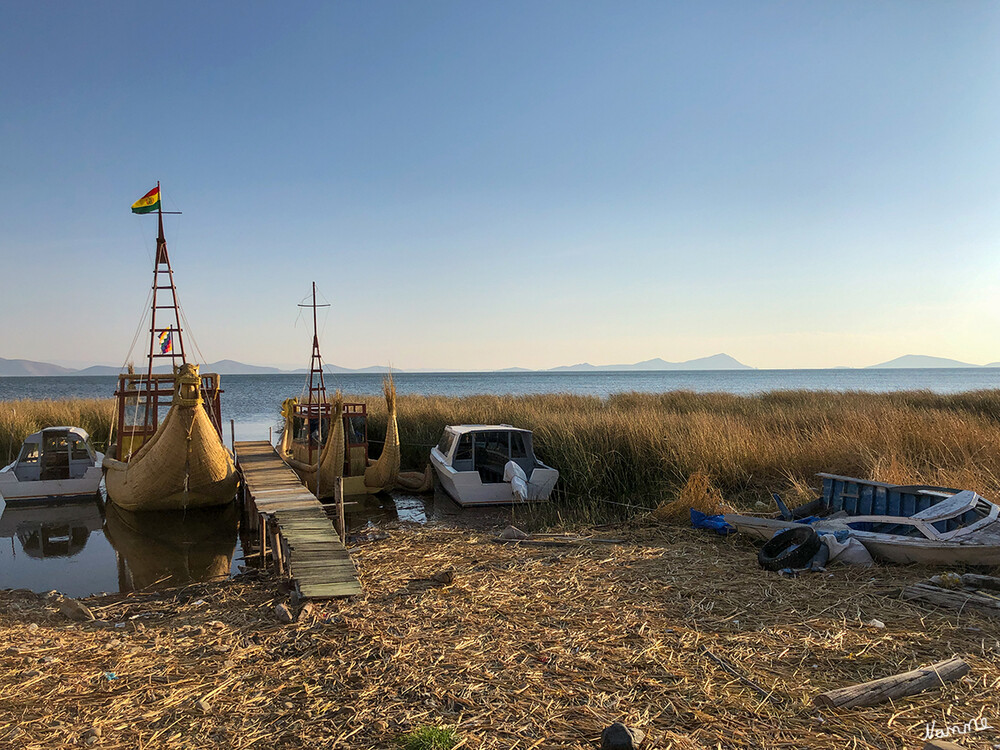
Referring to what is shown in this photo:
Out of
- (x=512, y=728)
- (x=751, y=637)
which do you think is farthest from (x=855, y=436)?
(x=512, y=728)

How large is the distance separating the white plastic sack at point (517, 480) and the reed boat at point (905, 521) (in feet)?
16.9

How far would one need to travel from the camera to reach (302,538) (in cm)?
833

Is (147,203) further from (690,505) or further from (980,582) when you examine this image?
(980,582)

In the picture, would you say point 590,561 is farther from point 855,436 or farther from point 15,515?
point 15,515

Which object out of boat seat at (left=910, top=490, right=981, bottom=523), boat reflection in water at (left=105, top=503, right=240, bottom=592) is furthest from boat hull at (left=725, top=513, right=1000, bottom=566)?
boat reflection in water at (left=105, top=503, right=240, bottom=592)

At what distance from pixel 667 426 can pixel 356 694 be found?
A: 41.2 ft

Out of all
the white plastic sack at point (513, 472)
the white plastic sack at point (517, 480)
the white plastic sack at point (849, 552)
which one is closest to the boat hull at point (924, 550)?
the white plastic sack at point (849, 552)

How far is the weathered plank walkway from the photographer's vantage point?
664cm

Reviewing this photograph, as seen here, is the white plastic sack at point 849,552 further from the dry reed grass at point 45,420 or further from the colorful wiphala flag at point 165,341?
the dry reed grass at point 45,420

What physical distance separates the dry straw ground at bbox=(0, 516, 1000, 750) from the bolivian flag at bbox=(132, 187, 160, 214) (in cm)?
1127

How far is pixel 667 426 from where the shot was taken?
51.7 feet

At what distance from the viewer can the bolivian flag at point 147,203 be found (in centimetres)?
1571

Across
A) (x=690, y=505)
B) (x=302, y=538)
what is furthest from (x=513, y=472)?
(x=302, y=538)

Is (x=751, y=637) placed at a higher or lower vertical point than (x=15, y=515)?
higher
